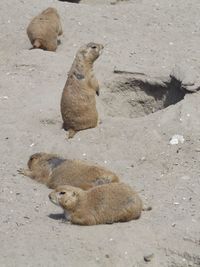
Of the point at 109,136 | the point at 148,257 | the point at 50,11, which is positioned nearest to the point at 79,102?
the point at 109,136

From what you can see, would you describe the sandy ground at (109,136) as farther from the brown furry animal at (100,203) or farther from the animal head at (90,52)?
the animal head at (90,52)

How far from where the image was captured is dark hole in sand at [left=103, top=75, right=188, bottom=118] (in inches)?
424

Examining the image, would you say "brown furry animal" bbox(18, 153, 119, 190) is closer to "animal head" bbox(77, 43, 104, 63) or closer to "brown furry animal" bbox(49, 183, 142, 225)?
"brown furry animal" bbox(49, 183, 142, 225)

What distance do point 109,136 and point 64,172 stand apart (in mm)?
1113

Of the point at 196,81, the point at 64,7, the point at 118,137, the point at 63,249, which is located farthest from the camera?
the point at 64,7

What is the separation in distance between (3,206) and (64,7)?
236 inches

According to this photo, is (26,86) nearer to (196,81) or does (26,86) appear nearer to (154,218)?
(196,81)

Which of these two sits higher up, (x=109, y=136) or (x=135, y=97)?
(x=109, y=136)

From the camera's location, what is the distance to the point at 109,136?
947 centimetres

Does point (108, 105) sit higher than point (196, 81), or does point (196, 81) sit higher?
point (196, 81)

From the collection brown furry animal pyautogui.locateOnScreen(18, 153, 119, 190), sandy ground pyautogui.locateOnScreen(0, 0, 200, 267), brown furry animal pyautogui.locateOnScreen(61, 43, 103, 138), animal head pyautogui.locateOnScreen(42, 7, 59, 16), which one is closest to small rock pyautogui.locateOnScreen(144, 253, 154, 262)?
sandy ground pyautogui.locateOnScreen(0, 0, 200, 267)

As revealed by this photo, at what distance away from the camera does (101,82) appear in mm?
10875

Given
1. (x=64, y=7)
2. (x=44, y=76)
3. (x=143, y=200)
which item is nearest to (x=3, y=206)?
(x=143, y=200)

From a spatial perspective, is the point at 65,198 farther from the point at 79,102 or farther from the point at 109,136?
the point at 79,102
